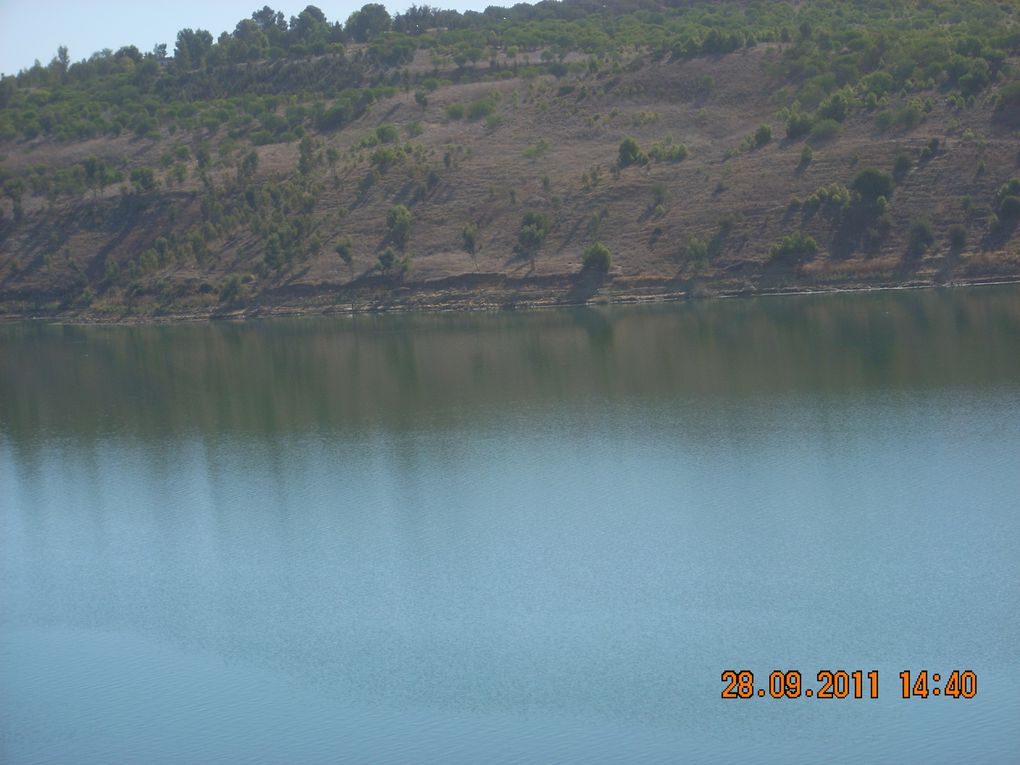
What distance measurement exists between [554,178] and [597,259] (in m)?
9.77

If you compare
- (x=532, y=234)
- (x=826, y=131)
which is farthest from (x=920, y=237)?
(x=532, y=234)

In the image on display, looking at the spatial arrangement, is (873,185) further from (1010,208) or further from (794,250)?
(1010,208)

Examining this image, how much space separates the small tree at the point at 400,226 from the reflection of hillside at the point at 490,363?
718 cm

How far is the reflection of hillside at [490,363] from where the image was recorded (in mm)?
38938

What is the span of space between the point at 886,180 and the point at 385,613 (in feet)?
150

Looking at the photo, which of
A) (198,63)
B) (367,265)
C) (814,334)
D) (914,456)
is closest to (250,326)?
(367,265)

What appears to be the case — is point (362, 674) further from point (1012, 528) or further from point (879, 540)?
point (1012, 528)

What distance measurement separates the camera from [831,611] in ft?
63.7

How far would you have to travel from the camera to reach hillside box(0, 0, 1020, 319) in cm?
5975

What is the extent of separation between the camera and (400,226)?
67.4 metres

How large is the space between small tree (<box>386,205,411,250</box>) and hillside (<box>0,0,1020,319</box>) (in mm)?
107

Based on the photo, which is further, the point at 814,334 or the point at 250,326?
the point at 250,326

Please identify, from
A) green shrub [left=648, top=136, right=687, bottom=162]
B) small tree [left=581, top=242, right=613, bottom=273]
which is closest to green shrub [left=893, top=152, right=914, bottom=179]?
green shrub [left=648, top=136, right=687, bottom=162]

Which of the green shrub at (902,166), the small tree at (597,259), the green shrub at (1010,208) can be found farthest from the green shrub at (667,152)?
the green shrub at (1010,208)
